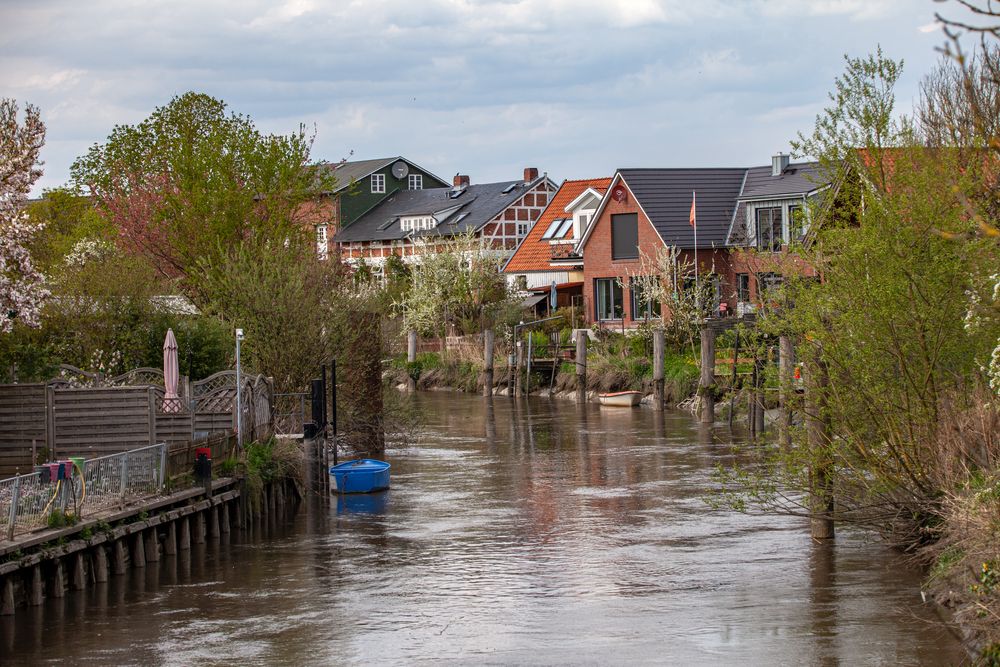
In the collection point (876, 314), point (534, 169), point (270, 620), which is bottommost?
point (270, 620)

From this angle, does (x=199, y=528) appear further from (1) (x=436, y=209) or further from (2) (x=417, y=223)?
(1) (x=436, y=209)

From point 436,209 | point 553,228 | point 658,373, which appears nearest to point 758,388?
point 658,373

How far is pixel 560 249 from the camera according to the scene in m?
68.8

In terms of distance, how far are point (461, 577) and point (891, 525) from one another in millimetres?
6371

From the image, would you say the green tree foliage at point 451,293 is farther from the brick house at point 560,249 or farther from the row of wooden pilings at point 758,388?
the brick house at point 560,249

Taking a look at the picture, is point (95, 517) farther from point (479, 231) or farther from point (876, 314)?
point (479, 231)

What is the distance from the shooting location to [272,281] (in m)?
31.3

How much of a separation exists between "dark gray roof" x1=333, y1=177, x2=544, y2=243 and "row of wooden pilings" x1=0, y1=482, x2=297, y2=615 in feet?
190

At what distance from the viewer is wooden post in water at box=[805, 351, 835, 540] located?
1873cm

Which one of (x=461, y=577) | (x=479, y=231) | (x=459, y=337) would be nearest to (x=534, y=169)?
(x=479, y=231)

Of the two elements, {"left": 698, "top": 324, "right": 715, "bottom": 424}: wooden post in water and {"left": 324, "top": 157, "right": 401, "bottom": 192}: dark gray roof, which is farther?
{"left": 324, "top": 157, "right": 401, "bottom": 192}: dark gray roof

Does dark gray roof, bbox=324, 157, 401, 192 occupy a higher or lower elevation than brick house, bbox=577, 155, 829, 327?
higher

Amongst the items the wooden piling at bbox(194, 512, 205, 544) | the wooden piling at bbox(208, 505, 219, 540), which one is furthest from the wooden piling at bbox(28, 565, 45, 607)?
the wooden piling at bbox(208, 505, 219, 540)

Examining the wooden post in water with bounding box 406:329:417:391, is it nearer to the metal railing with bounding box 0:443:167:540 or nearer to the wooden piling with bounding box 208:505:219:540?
the wooden piling with bounding box 208:505:219:540
